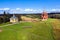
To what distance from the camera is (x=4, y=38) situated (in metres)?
44.2

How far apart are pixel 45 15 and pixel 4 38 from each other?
64891 millimetres

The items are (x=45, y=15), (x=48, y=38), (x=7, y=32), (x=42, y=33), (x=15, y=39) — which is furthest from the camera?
(x=45, y=15)

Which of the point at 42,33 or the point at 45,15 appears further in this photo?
the point at 45,15

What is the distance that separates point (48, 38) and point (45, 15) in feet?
184

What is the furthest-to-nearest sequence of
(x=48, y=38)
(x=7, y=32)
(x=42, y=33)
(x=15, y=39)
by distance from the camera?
(x=42, y=33) → (x=48, y=38) → (x=7, y=32) → (x=15, y=39)

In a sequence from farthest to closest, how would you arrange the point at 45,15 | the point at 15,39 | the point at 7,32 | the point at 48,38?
1. the point at 45,15
2. the point at 48,38
3. the point at 7,32
4. the point at 15,39

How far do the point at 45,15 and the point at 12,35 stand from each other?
6260 centimetres

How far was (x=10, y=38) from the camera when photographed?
44.3 m

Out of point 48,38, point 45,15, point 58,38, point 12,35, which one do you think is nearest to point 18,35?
point 12,35

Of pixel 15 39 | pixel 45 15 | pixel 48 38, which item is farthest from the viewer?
pixel 45 15

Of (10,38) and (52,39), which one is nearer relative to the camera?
(10,38)

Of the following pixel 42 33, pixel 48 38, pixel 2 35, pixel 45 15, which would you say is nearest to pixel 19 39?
pixel 2 35

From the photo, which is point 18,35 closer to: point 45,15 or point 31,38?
point 31,38

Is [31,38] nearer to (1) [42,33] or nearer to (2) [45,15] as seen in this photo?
(1) [42,33]
